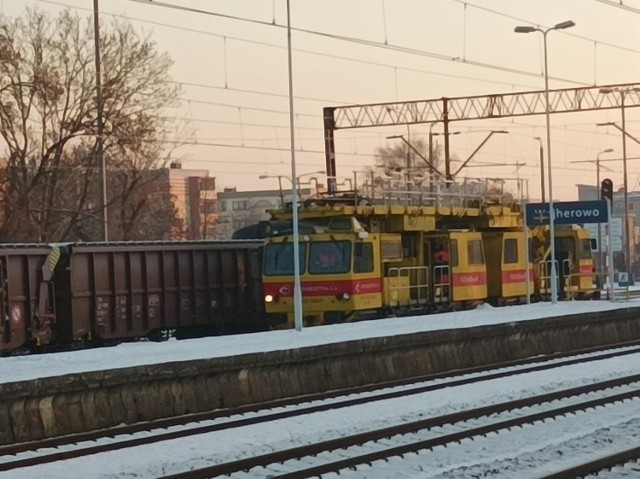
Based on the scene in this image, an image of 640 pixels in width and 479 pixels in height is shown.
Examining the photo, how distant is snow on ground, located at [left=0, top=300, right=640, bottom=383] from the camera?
2077 cm

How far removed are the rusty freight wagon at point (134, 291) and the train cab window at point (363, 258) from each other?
10.8 ft

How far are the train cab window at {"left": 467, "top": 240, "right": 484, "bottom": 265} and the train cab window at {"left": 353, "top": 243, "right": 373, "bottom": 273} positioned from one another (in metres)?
4.95

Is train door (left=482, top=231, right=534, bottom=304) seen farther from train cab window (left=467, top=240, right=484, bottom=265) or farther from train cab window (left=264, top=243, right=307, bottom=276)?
train cab window (left=264, top=243, right=307, bottom=276)

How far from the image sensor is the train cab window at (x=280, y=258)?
3206 centimetres

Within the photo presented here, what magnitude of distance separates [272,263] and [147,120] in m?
16.5

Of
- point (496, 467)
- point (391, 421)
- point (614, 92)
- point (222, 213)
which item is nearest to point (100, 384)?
point (391, 421)

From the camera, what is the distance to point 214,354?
73.1 ft

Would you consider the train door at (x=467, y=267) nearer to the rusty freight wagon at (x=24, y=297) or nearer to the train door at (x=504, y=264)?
the train door at (x=504, y=264)

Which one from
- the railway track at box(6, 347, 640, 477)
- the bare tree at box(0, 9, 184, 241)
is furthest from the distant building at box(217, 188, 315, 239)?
the railway track at box(6, 347, 640, 477)

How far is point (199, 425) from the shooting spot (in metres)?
17.3

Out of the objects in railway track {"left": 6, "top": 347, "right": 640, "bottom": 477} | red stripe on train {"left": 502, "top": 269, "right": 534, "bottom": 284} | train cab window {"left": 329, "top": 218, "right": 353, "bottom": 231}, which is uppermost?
train cab window {"left": 329, "top": 218, "right": 353, "bottom": 231}

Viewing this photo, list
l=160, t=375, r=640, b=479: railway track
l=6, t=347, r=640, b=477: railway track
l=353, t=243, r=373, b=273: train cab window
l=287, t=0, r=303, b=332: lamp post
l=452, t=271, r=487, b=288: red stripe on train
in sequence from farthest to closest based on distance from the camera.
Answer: l=452, t=271, r=487, b=288: red stripe on train, l=353, t=243, r=373, b=273: train cab window, l=287, t=0, r=303, b=332: lamp post, l=6, t=347, r=640, b=477: railway track, l=160, t=375, r=640, b=479: railway track

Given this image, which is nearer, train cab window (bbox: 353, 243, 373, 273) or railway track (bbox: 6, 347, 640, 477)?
railway track (bbox: 6, 347, 640, 477)

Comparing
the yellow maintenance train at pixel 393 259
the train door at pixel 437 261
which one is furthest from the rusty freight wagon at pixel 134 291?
the train door at pixel 437 261
